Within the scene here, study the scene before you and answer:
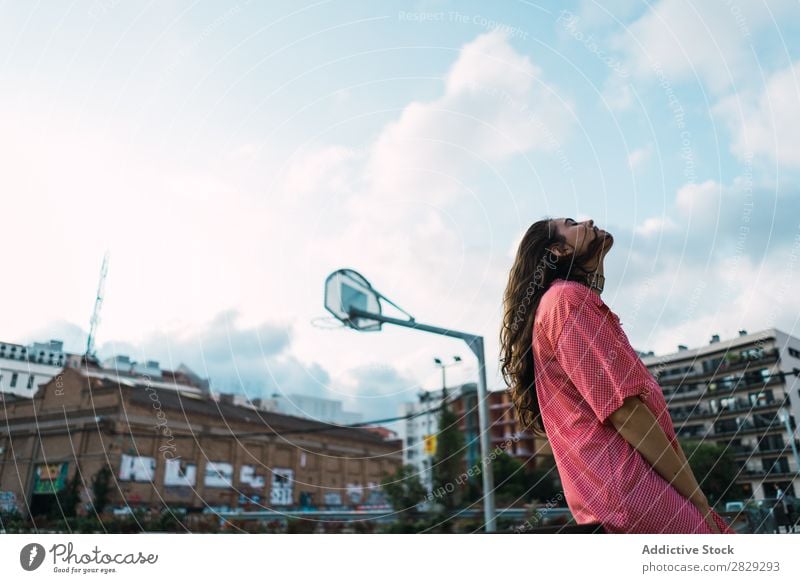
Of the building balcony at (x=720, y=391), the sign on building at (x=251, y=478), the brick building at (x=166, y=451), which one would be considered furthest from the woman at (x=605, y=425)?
the sign on building at (x=251, y=478)

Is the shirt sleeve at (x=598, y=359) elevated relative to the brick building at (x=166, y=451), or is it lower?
lower

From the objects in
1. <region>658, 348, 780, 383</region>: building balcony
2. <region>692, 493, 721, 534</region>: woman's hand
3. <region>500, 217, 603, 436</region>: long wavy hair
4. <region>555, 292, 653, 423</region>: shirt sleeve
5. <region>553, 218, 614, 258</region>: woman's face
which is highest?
<region>658, 348, 780, 383</region>: building balcony

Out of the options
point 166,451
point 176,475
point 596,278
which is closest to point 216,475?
point 176,475

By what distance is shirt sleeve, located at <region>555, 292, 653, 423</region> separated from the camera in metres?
0.44

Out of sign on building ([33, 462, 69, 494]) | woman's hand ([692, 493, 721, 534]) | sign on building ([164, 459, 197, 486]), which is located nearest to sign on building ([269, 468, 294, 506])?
sign on building ([164, 459, 197, 486])

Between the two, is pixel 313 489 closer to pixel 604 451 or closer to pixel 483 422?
pixel 483 422

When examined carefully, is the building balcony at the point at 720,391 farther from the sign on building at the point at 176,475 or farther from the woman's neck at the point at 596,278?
the sign on building at the point at 176,475

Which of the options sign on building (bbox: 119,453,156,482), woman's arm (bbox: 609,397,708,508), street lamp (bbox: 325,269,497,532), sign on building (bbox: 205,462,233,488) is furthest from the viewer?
sign on building (bbox: 205,462,233,488)

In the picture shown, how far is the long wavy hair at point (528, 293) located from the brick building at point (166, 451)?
4339mm

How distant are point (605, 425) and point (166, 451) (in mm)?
6942

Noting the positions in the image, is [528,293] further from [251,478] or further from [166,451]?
[251,478]

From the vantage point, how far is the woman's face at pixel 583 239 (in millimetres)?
577

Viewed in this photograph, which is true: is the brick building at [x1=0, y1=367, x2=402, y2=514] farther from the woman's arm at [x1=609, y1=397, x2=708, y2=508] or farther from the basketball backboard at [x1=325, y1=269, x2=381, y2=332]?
the woman's arm at [x1=609, y1=397, x2=708, y2=508]

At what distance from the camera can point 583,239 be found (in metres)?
0.58
